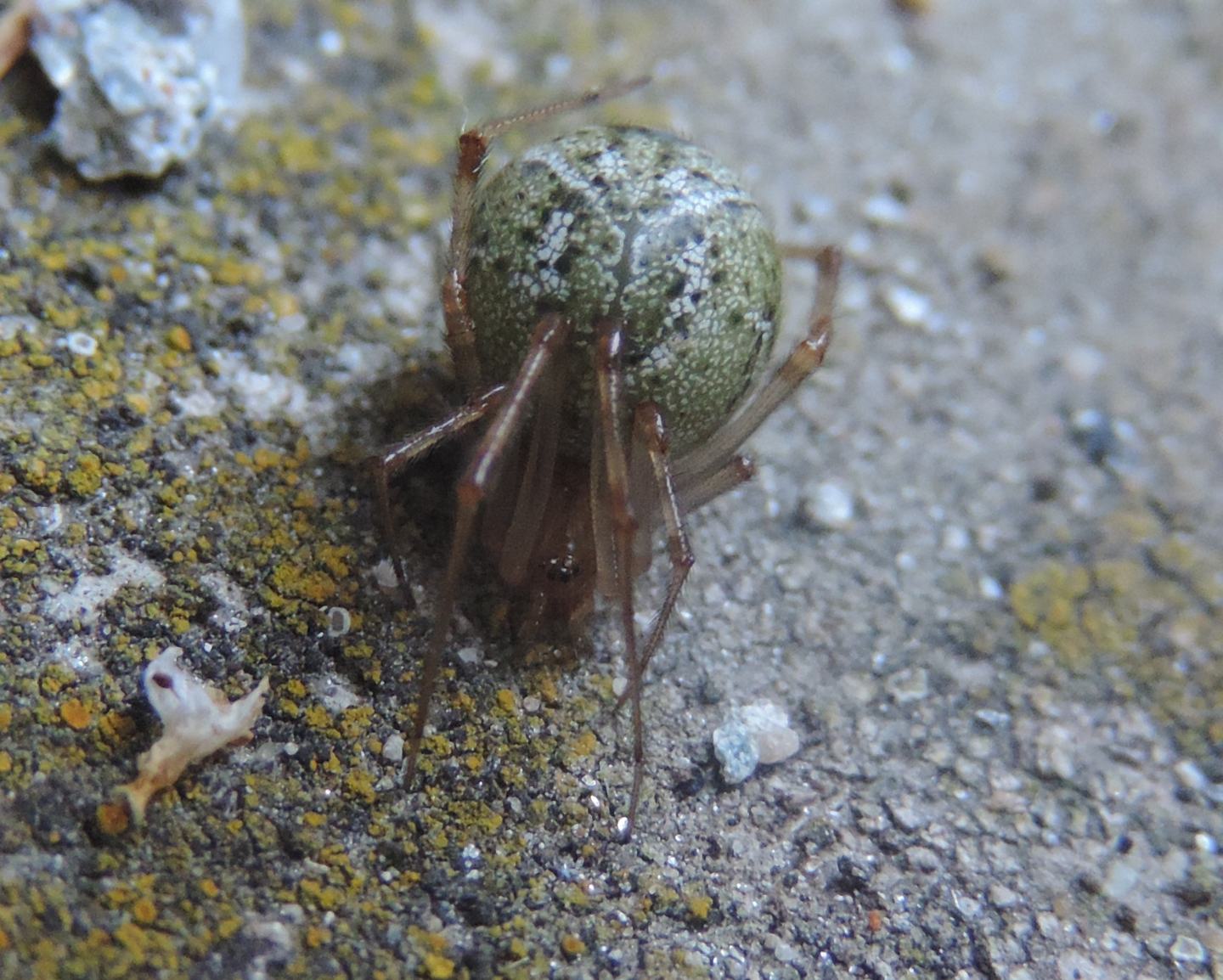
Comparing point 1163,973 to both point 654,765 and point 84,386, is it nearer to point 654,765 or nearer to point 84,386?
point 654,765

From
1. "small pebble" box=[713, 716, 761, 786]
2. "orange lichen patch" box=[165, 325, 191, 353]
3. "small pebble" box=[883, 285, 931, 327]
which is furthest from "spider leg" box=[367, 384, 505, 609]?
"small pebble" box=[883, 285, 931, 327]

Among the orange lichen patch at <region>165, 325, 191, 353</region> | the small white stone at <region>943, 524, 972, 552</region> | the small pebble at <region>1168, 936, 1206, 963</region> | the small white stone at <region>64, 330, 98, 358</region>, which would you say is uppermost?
the small white stone at <region>64, 330, 98, 358</region>

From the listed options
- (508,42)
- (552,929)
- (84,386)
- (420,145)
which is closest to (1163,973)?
(552,929)

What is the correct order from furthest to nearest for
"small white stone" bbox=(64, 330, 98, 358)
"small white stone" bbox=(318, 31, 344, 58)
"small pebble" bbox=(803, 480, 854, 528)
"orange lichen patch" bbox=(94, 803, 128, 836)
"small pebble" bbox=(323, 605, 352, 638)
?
"small white stone" bbox=(318, 31, 344, 58), "small pebble" bbox=(803, 480, 854, 528), "small white stone" bbox=(64, 330, 98, 358), "small pebble" bbox=(323, 605, 352, 638), "orange lichen patch" bbox=(94, 803, 128, 836)

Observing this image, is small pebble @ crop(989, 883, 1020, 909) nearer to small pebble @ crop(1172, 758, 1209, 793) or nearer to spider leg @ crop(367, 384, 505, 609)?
small pebble @ crop(1172, 758, 1209, 793)

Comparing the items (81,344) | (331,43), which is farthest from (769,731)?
(331,43)

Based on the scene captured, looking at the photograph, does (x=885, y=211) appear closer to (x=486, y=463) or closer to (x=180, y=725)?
(x=486, y=463)

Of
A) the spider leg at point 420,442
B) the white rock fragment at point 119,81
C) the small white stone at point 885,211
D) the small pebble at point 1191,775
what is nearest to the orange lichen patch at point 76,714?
the spider leg at point 420,442
